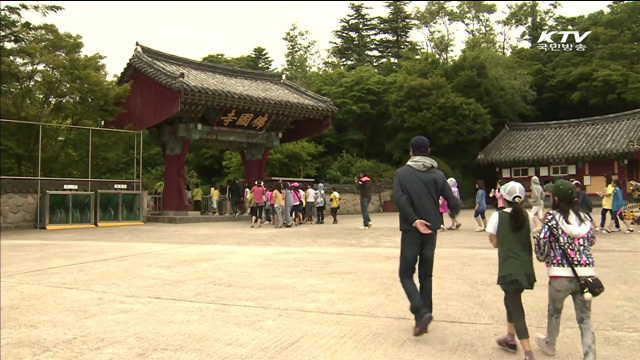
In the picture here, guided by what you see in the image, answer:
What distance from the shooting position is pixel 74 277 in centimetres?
684

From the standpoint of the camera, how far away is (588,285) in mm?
3453

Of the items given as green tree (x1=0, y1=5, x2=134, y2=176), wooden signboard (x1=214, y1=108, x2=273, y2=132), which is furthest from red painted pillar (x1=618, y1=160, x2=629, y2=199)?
green tree (x1=0, y1=5, x2=134, y2=176)

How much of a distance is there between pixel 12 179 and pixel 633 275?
51.0 ft

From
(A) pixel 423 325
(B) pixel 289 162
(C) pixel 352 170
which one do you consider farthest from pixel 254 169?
(A) pixel 423 325

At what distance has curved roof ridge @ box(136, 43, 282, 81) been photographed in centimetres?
1956

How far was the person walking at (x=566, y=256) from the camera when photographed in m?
3.55

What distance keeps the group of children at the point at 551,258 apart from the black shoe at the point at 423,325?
57 centimetres

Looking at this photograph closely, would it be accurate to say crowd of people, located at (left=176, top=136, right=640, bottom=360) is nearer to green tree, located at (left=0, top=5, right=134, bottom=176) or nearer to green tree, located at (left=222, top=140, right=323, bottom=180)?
green tree, located at (left=0, top=5, right=134, bottom=176)

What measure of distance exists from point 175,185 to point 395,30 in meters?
28.1

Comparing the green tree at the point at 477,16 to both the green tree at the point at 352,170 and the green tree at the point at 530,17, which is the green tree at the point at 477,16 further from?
the green tree at the point at 352,170

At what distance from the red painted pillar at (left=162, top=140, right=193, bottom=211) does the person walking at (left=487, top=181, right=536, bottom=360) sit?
15.8m

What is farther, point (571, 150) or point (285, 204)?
point (571, 150)

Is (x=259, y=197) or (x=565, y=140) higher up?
(x=565, y=140)

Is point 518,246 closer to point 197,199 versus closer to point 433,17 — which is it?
point 197,199
